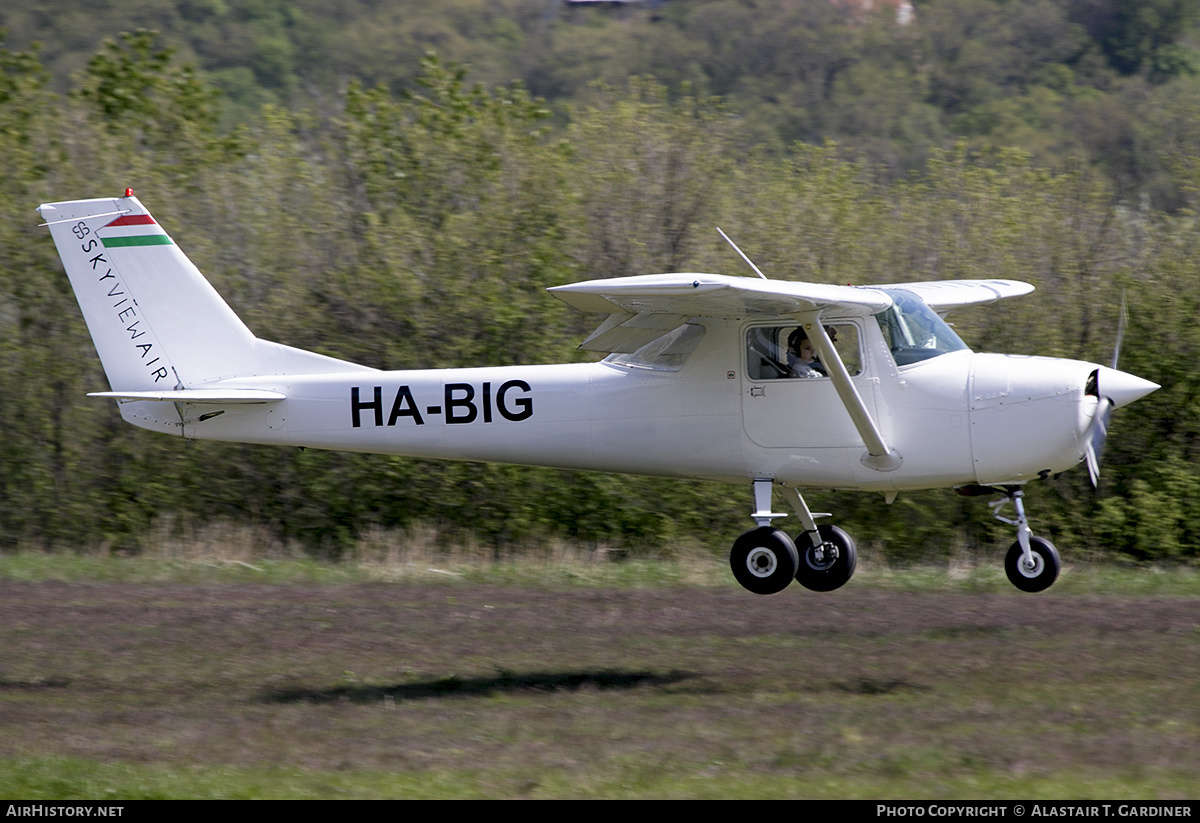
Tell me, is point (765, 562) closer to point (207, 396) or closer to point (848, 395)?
point (848, 395)

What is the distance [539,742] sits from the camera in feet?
26.0

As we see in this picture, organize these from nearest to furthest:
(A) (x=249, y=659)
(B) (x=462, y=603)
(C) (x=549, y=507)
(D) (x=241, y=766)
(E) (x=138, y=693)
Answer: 1. (D) (x=241, y=766)
2. (E) (x=138, y=693)
3. (A) (x=249, y=659)
4. (B) (x=462, y=603)
5. (C) (x=549, y=507)

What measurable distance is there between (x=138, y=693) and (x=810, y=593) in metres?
6.83

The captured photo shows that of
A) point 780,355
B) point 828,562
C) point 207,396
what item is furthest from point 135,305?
point 828,562

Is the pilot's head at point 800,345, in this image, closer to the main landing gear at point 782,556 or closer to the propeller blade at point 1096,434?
the main landing gear at point 782,556

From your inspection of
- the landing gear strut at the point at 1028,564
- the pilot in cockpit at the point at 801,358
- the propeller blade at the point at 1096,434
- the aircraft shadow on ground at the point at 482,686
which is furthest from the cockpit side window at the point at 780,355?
the aircraft shadow on ground at the point at 482,686

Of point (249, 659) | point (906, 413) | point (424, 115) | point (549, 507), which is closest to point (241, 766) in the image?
point (249, 659)

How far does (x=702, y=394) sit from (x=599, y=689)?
2.37 m

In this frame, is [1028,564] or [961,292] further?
[961,292]

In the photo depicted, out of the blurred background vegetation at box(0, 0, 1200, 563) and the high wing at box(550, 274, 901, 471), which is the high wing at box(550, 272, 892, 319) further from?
the blurred background vegetation at box(0, 0, 1200, 563)

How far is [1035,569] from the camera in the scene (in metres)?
9.61

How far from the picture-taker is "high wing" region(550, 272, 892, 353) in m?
8.39

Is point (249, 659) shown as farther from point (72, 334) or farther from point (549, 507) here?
point (72, 334)

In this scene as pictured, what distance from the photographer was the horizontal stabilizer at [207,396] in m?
10.3
